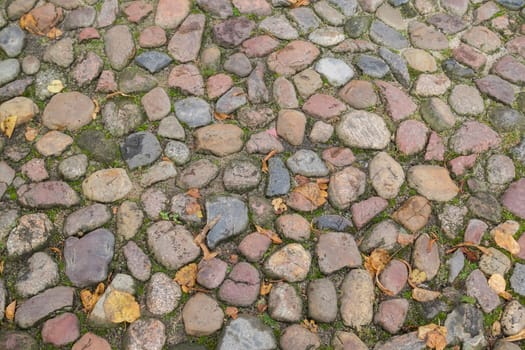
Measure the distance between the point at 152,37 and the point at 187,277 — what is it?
1484mm

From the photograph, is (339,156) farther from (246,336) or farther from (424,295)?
(246,336)

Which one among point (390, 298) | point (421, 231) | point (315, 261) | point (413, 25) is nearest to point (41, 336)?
point (315, 261)

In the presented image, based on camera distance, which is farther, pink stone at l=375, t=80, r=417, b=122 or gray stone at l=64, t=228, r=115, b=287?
pink stone at l=375, t=80, r=417, b=122

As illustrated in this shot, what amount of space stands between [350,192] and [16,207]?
162cm

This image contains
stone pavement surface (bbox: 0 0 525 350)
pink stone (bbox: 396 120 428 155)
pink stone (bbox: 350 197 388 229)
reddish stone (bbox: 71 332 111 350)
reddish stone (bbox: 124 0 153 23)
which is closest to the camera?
reddish stone (bbox: 71 332 111 350)

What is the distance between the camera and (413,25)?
327cm

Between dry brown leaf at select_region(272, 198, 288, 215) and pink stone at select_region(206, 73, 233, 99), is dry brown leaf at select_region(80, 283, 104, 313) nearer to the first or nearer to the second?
dry brown leaf at select_region(272, 198, 288, 215)

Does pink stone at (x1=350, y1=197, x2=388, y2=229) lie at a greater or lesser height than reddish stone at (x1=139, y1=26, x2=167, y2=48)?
lesser

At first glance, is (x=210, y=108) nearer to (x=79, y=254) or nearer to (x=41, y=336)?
(x=79, y=254)

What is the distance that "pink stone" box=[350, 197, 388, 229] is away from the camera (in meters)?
2.54

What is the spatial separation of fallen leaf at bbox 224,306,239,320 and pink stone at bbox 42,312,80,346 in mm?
635

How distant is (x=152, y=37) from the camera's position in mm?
3094


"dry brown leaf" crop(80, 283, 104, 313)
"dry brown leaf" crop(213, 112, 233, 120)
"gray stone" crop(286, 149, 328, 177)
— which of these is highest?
"dry brown leaf" crop(213, 112, 233, 120)

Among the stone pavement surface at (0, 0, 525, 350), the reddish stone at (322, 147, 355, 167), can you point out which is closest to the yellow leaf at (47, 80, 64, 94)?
the stone pavement surface at (0, 0, 525, 350)
